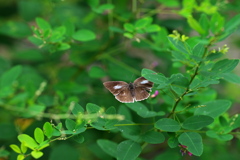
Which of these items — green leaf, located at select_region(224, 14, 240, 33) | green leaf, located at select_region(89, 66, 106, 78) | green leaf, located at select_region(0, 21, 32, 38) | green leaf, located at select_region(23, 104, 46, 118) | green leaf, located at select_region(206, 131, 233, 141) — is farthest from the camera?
green leaf, located at select_region(0, 21, 32, 38)

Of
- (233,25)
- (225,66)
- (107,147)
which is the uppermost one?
(233,25)

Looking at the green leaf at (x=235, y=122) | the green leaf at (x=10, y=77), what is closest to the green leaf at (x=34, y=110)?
the green leaf at (x=10, y=77)

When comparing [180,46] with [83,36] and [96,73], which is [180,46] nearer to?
[83,36]

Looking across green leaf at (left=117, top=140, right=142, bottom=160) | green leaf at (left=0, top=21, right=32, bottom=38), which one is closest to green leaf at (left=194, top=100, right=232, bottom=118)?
green leaf at (left=117, top=140, right=142, bottom=160)

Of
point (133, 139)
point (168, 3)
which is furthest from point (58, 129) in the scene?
point (168, 3)

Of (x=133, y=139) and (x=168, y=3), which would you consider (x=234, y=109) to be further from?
(x=133, y=139)

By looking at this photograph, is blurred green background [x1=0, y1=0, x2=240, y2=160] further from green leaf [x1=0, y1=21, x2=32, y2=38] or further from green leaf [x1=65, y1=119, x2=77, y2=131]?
green leaf [x1=65, y1=119, x2=77, y2=131]

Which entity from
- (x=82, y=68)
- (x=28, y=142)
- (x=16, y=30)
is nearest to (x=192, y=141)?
(x=28, y=142)
